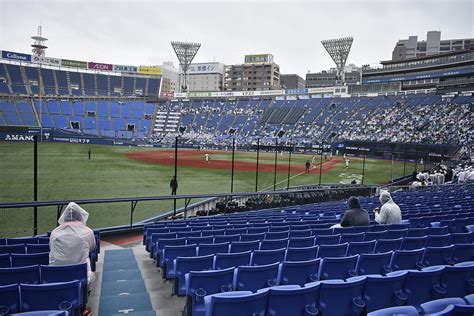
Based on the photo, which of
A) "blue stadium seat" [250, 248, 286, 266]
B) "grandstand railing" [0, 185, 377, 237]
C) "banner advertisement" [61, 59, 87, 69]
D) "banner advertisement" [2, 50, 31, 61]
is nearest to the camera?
"blue stadium seat" [250, 248, 286, 266]

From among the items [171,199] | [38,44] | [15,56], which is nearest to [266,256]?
[171,199]

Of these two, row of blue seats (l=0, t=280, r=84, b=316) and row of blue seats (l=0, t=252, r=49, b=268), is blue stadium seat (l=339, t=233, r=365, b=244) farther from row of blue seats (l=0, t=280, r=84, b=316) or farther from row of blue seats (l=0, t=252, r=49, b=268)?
row of blue seats (l=0, t=252, r=49, b=268)

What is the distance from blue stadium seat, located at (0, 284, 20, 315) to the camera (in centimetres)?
389

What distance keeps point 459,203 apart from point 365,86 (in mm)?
73933

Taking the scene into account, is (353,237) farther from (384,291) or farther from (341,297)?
(341,297)

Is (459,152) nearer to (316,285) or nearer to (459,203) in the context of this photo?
(459,203)

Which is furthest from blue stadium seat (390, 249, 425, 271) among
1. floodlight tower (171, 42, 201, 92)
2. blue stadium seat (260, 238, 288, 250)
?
floodlight tower (171, 42, 201, 92)

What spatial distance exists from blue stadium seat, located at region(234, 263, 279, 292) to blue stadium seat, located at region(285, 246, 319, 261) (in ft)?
3.36

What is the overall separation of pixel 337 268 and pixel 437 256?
1920 millimetres

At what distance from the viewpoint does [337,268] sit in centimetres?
528

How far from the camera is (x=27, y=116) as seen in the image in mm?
75125

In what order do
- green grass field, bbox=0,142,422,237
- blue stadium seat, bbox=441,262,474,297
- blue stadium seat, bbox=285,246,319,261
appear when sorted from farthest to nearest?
green grass field, bbox=0,142,422,237 < blue stadium seat, bbox=285,246,319,261 < blue stadium seat, bbox=441,262,474,297

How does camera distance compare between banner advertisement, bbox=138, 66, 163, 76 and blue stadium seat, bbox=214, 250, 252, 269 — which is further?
banner advertisement, bbox=138, 66, 163, 76

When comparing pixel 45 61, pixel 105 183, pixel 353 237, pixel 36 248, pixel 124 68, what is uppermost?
pixel 124 68
